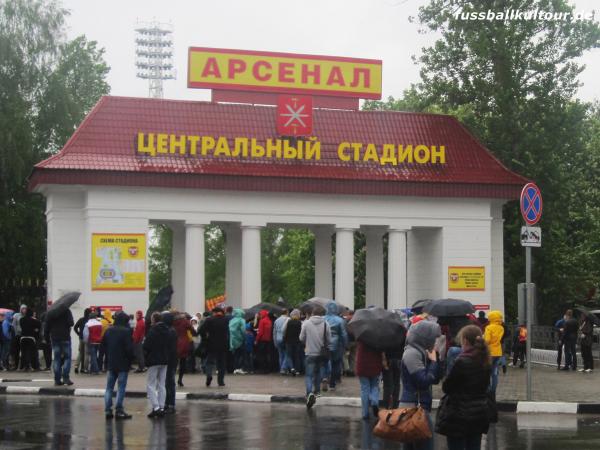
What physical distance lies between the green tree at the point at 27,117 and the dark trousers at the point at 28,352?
20746 mm

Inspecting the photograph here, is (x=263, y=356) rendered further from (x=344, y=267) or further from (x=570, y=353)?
(x=344, y=267)

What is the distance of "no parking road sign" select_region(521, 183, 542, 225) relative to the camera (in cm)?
2256

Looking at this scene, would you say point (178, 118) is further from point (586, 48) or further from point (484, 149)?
point (586, 48)

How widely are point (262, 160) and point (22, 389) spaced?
56.7 feet

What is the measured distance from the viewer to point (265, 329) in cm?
3100

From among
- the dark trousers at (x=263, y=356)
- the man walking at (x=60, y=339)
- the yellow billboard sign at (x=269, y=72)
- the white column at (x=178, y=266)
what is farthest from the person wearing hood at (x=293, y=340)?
the yellow billboard sign at (x=269, y=72)

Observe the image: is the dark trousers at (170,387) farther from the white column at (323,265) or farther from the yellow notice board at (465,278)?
the white column at (323,265)

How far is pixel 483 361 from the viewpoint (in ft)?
37.7

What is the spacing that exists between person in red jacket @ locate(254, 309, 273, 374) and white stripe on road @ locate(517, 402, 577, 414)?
34.8 feet

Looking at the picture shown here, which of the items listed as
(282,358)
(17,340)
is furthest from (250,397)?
(17,340)

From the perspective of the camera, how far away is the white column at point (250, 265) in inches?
1604

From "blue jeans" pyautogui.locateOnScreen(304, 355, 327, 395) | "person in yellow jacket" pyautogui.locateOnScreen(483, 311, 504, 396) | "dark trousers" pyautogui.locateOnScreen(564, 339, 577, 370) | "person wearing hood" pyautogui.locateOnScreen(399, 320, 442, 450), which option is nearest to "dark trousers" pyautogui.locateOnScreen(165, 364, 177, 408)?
"blue jeans" pyautogui.locateOnScreen(304, 355, 327, 395)

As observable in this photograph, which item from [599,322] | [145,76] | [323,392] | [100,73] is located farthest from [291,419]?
[145,76]

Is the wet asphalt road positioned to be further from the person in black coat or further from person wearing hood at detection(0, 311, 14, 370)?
person wearing hood at detection(0, 311, 14, 370)
